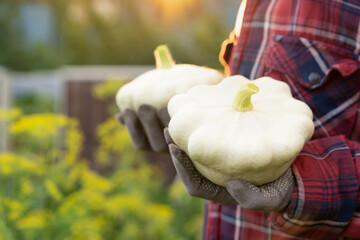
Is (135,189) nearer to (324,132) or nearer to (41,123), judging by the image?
(41,123)

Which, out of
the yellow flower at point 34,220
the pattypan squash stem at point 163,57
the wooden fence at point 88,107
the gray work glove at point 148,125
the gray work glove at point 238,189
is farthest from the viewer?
the wooden fence at point 88,107

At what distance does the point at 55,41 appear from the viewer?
13328 mm

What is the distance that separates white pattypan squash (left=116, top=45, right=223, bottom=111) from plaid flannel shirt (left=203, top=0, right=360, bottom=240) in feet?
0.26

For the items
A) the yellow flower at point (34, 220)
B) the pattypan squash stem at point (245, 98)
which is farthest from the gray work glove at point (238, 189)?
the yellow flower at point (34, 220)

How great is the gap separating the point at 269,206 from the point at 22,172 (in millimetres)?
1508

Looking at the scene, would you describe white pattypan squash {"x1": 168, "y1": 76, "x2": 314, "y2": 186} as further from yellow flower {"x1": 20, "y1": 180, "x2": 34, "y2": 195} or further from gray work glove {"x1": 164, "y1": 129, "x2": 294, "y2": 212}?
yellow flower {"x1": 20, "y1": 180, "x2": 34, "y2": 195}

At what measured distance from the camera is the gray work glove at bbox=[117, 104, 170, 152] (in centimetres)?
108

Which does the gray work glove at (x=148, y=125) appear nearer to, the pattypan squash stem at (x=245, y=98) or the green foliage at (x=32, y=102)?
the pattypan squash stem at (x=245, y=98)

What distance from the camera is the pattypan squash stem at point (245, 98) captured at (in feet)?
2.56

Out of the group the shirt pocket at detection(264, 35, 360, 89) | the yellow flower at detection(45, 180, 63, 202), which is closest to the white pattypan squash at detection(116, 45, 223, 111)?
the shirt pocket at detection(264, 35, 360, 89)

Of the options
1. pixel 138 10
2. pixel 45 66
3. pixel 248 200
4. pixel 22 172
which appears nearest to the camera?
pixel 248 200

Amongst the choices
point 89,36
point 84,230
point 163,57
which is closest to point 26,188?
point 84,230

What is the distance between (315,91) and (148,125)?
0.38 meters

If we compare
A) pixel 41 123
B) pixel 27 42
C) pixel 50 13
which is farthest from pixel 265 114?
pixel 50 13
